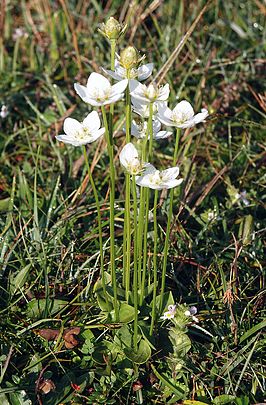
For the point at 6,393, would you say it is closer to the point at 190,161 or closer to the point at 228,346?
the point at 228,346

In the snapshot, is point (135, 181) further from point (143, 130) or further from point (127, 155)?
point (143, 130)

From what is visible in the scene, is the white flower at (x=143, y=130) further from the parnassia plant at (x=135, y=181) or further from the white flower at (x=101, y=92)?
the white flower at (x=101, y=92)

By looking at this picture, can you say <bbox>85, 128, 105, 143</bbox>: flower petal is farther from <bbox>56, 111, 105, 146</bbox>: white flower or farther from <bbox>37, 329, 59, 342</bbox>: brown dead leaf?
<bbox>37, 329, 59, 342</bbox>: brown dead leaf

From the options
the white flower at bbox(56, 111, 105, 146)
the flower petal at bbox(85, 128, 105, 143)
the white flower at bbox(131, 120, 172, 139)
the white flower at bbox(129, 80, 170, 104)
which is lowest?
the white flower at bbox(131, 120, 172, 139)

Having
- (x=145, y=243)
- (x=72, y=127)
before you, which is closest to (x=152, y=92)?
(x=72, y=127)

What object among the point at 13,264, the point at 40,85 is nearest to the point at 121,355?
the point at 13,264

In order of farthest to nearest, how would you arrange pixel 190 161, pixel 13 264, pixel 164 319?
pixel 190 161 < pixel 13 264 < pixel 164 319

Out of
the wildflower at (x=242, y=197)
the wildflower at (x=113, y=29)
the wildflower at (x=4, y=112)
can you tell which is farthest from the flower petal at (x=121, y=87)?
the wildflower at (x=4, y=112)

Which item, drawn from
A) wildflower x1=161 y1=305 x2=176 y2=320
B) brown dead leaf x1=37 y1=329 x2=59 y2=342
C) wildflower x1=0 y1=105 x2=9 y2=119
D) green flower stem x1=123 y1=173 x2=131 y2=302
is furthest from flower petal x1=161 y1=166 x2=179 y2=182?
wildflower x1=0 y1=105 x2=9 y2=119
